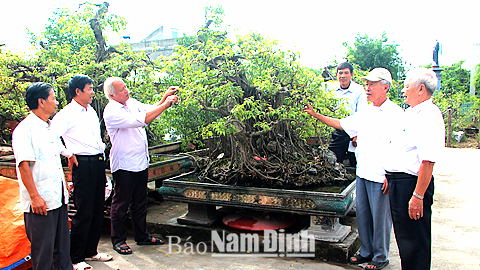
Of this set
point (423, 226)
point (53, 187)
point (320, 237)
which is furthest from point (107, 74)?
point (423, 226)

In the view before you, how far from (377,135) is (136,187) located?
2413 millimetres

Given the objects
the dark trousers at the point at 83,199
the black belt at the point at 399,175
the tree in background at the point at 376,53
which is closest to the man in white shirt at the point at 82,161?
the dark trousers at the point at 83,199

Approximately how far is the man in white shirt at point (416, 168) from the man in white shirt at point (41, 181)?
2.50 metres

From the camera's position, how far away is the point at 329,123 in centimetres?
352

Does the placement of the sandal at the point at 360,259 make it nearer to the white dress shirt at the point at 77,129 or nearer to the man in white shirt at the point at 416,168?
the man in white shirt at the point at 416,168

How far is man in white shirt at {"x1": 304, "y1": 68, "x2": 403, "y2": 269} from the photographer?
3.05 m

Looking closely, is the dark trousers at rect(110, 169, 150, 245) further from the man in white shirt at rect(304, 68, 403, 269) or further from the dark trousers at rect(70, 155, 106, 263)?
the man in white shirt at rect(304, 68, 403, 269)

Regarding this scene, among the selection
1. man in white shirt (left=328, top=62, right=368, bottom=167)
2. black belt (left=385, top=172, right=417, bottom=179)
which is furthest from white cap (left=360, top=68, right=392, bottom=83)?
man in white shirt (left=328, top=62, right=368, bottom=167)

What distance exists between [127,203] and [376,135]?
8.10 ft

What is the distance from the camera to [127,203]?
354 cm

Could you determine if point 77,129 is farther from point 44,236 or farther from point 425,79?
point 425,79

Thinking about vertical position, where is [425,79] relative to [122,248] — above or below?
above

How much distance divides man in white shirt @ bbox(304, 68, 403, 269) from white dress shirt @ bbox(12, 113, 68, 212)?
253 cm

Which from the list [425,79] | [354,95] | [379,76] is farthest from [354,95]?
[425,79]
